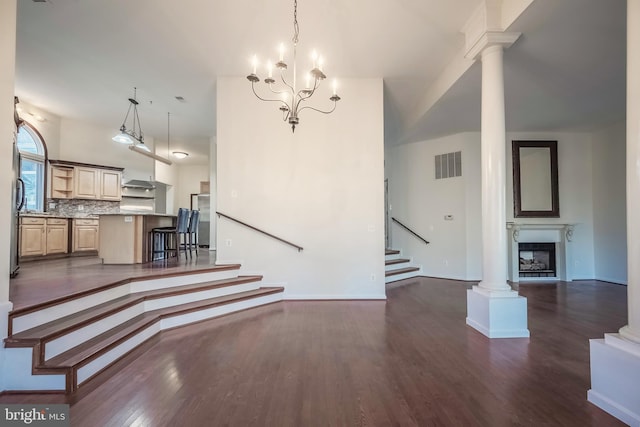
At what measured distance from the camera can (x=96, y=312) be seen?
2764 millimetres

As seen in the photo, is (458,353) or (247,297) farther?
(247,297)

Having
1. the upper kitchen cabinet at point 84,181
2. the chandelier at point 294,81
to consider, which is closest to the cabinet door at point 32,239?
the upper kitchen cabinet at point 84,181

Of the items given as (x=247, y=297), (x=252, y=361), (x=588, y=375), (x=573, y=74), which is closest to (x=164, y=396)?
(x=252, y=361)

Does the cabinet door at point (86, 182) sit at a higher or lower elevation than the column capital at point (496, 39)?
lower

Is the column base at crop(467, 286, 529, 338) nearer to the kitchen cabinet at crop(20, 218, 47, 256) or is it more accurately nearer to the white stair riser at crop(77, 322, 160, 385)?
the white stair riser at crop(77, 322, 160, 385)

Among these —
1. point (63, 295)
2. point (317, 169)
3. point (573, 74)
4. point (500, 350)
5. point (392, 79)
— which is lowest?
point (500, 350)

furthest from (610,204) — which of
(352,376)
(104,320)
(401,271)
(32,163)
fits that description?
(32,163)

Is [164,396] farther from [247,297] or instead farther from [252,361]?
[247,297]

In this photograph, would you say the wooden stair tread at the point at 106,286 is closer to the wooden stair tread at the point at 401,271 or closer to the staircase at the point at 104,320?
the staircase at the point at 104,320

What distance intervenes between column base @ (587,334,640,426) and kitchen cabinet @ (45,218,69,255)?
8480mm

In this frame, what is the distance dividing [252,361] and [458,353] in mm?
1859

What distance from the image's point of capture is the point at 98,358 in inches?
92.5

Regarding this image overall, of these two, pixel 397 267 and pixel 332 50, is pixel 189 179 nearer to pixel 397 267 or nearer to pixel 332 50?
pixel 397 267

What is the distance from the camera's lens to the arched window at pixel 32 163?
6312 mm
